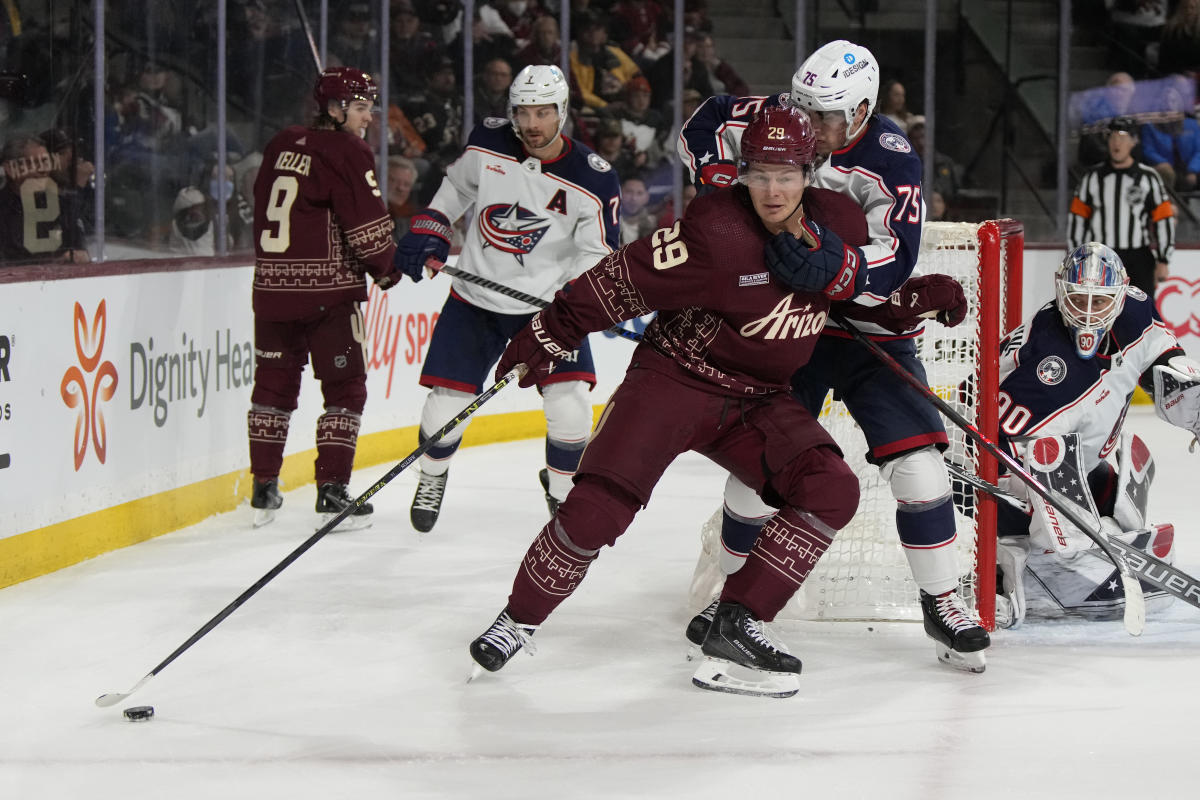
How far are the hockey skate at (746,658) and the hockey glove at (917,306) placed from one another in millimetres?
625

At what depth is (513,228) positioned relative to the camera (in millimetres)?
4258

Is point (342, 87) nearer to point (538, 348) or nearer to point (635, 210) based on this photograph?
point (538, 348)

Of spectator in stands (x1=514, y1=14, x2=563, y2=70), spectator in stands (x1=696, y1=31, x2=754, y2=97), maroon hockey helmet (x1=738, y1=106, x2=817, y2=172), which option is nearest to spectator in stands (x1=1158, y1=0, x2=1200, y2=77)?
spectator in stands (x1=696, y1=31, x2=754, y2=97)

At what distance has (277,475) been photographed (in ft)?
15.1

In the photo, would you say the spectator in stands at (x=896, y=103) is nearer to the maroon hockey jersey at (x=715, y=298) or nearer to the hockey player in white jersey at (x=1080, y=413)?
the hockey player in white jersey at (x=1080, y=413)

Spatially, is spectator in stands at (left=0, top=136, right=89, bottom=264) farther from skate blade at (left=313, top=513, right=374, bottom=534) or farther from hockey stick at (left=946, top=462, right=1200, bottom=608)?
hockey stick at (left=946, top=462, right=1200, bottom=608)

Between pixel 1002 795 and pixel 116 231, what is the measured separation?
122 inches

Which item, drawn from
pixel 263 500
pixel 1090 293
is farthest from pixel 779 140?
pixel 263 500

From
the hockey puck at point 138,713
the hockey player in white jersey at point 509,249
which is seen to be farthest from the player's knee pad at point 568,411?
the hockey puck at point 138,713

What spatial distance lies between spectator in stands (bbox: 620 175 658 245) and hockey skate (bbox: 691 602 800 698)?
14.8 feet

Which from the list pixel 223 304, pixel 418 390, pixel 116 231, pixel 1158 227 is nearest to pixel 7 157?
pixel 116 231

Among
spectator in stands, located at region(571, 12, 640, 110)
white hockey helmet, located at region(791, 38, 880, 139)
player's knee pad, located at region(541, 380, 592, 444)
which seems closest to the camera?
white hockey helmet, located at region(791, 38, 880, 139)

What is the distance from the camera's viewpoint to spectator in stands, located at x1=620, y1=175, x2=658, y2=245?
7.36 meters

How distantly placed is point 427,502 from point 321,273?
75 cm
